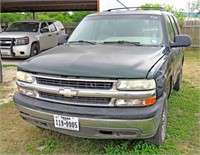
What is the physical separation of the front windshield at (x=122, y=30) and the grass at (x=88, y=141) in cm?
136

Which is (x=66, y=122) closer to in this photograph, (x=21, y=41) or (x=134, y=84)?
(x=134, y=84)

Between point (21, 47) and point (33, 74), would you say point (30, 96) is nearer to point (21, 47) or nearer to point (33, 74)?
point (33, 74)

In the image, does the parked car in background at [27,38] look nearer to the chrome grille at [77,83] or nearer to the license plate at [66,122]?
the chrome grille at [77,83]

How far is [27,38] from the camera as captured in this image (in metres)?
9.88

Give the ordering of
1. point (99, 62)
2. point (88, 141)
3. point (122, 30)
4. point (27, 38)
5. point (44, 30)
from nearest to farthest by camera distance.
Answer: point (99, 62)
point (88, 141)
point (122, 30)
point (27, 38)
point (44, 30)

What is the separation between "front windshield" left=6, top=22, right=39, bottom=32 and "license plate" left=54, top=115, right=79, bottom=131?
28.9ft

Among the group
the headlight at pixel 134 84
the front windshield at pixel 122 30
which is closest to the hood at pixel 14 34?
the front windshield at pixel 122 30

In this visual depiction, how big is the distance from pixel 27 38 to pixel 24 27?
143 centimetres

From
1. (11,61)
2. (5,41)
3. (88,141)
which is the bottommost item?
(11,61)

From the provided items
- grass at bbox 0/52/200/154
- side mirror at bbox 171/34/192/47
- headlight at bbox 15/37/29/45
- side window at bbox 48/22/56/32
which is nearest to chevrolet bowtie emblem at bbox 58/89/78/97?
grass at bbox 0/52/200/154

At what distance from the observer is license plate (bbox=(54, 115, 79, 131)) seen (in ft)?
9.12

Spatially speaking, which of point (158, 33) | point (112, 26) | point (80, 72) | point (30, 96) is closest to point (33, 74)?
point (30, 96)

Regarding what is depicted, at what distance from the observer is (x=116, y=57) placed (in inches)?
122

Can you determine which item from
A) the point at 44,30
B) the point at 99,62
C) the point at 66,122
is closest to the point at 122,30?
the point at 99,62
